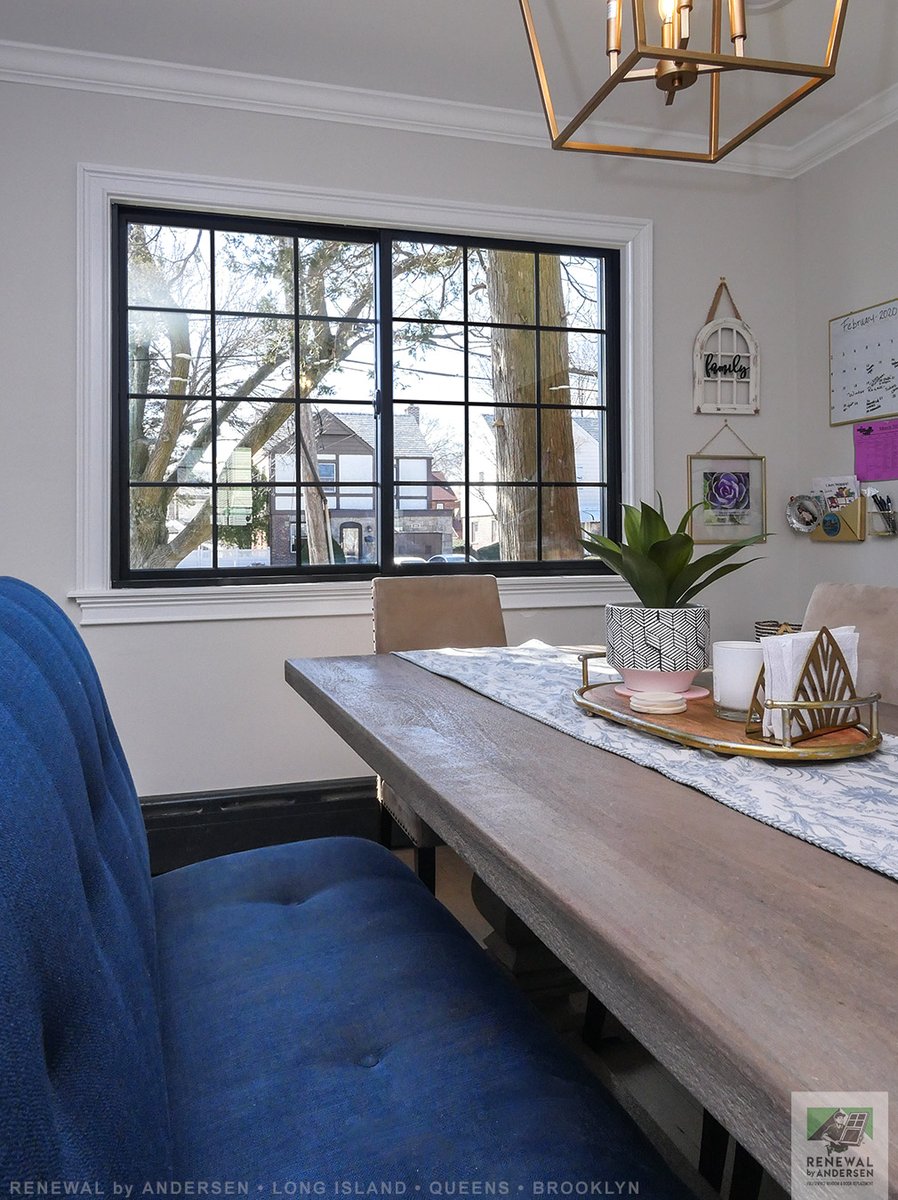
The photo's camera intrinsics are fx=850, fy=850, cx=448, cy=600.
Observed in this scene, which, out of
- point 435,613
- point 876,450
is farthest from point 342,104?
point 876,450

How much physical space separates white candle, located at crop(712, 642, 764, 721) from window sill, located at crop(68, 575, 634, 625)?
1714mm

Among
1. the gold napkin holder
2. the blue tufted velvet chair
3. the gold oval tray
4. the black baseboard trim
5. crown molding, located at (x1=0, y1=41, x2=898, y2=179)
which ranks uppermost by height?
crown molding, located at (x1=0, y1=41, x2=898, y2=179)

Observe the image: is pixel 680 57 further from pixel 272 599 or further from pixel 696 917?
pixel 272 599

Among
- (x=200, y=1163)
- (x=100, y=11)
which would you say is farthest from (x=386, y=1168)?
(x=100, y=11)

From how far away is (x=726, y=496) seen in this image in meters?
3.44

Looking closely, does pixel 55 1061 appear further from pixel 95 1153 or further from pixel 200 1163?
pixel 200 1163

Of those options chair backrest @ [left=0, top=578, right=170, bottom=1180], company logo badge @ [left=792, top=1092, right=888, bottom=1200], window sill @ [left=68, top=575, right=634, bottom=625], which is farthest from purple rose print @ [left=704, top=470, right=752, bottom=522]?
company logo badge @ [left=792, top=1092, right=888, bottom=1200]

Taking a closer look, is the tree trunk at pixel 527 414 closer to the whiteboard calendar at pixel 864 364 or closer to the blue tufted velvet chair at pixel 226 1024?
the whiteboard calendar at pixel 864 364

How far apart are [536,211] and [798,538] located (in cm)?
167

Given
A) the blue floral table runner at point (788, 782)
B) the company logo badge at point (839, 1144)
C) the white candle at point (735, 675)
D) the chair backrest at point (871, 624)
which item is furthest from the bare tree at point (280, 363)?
the company logo badge at point (839, 1144)

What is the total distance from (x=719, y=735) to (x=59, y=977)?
0.88 m

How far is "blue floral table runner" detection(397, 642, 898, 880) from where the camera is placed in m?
0.78

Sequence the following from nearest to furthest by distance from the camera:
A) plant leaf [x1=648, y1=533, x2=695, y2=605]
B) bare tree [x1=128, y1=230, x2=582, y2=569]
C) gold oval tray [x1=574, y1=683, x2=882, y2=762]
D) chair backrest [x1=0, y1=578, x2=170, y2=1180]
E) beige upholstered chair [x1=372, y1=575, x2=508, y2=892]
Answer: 1. chair backrest [x1=0, y1=578, x2=170, y2=1180]
2. gold oval tray [x1=574, y1=683, x2=882, y2=762]
3. plant leaf [x1=648, y1=533, x2=695, y2=605]
4. beige upholstered chair [x1=372, y1=575, x2=508, y2=892]
5. bare tree [x1=128, y1=230, x2=582, y2=569]

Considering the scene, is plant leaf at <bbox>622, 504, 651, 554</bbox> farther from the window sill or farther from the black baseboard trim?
the black baseboard trim
